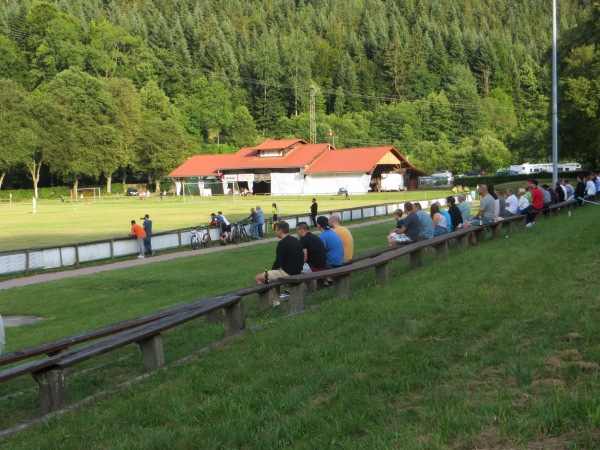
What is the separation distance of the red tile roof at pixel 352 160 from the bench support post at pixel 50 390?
7537 cm

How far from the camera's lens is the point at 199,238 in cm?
2789

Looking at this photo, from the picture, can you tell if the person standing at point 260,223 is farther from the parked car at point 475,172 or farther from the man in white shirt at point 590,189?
the parked car at point 475,172

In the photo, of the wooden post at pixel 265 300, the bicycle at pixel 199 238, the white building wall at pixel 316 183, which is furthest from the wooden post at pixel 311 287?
the white building wall at pixel 316 183

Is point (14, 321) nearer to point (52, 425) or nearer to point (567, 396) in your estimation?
point (52, 425)

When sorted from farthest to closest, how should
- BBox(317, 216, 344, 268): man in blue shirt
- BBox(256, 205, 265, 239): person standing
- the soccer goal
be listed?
1. the soccer goal
2. BBox(256, 205, 265, 239): person standing
3. BBox(317, 216, 344, 268): man in blue shirt

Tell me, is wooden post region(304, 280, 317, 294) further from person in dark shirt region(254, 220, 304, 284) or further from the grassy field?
the grassy field

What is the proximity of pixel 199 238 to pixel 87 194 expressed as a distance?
66.0 metres

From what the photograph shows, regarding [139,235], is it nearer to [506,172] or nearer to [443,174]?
[443,174]

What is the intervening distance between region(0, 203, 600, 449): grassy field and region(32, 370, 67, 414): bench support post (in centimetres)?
37

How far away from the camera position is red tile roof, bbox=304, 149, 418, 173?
81.6m

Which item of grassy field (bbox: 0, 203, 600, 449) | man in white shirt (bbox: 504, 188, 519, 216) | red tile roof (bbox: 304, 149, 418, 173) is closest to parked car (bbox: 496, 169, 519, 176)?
red tile roof (bbox: 304, 149, 418, 173)

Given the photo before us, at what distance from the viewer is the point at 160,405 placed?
5.11m

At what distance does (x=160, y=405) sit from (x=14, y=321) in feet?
29.8

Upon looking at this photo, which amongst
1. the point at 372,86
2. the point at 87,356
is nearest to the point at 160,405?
the point at 87,356
